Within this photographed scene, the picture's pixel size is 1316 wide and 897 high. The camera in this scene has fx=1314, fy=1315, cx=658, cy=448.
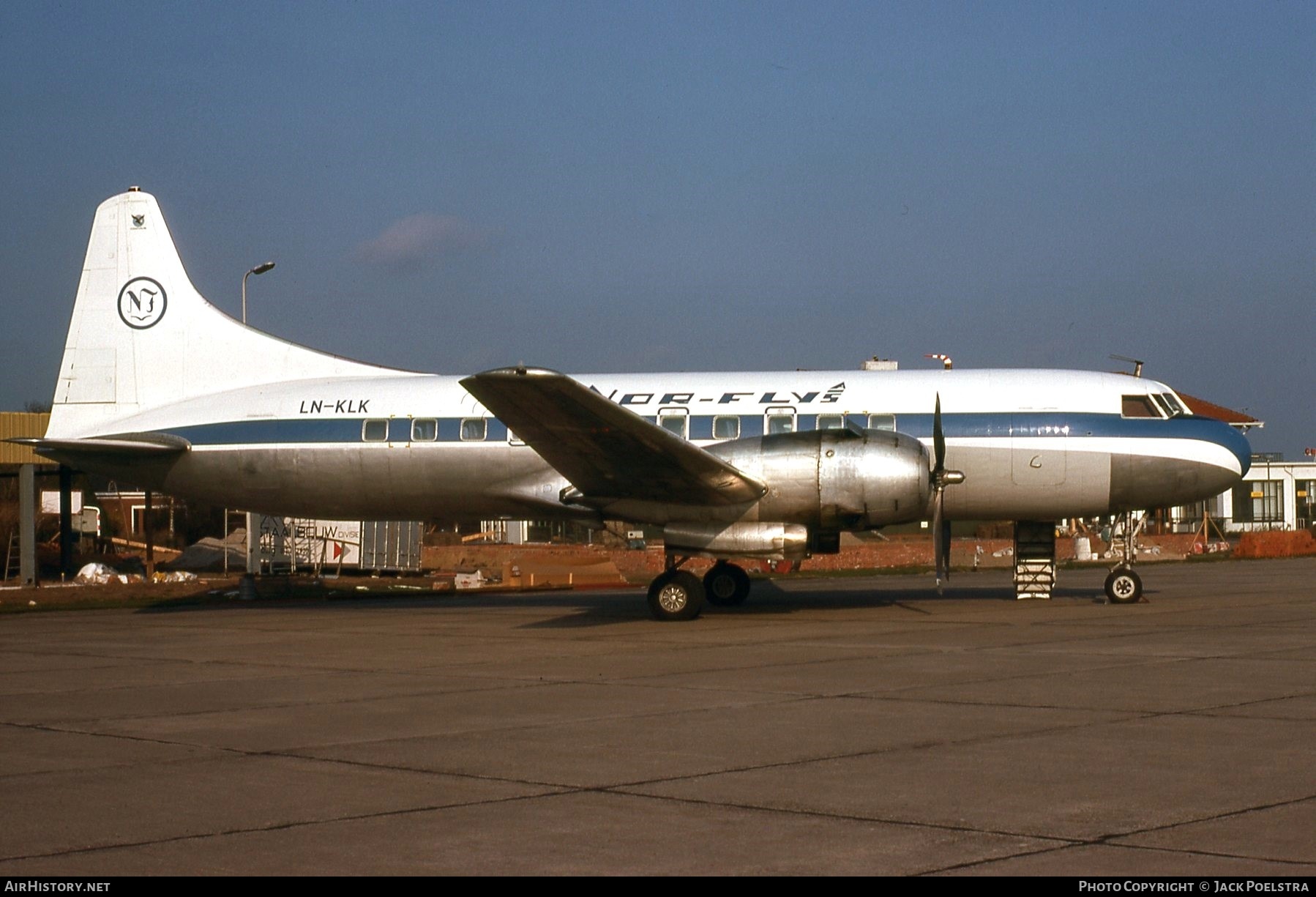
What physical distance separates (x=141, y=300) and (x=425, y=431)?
638 centimetres

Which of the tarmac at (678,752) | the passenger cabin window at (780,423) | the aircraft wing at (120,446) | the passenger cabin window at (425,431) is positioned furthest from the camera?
the aircraft wing at (120,446)

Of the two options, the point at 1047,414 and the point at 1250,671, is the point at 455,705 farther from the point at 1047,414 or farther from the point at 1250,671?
the point at 1047,414

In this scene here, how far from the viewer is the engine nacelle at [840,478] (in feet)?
59.4

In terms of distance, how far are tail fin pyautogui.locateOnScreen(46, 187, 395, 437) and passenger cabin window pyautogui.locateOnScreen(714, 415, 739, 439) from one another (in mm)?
6412

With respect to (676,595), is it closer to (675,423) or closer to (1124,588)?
(675,423)

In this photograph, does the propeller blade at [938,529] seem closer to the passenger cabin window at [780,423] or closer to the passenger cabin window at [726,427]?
the passenger cabin window at [780,423]

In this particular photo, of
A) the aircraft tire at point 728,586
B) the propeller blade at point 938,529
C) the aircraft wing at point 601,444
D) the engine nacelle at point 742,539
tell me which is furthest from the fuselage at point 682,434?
the aircraft tire at point 728,586

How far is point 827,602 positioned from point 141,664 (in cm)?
1220

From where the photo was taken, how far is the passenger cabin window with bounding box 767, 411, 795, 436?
20625 mm

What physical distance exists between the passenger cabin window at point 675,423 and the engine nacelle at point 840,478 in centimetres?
251

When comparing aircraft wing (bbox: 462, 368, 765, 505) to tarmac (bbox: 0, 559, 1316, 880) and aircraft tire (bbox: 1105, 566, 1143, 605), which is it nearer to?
tarmac (bbox: 0, 559, 1316, 880)

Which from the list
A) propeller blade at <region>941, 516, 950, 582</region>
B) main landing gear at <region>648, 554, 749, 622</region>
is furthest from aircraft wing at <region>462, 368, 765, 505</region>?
propeller blade at <region>941, 516, 950, 582</region>

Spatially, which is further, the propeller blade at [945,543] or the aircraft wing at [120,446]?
the aircraft wing at [120,446]

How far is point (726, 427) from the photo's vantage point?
68.5ft
